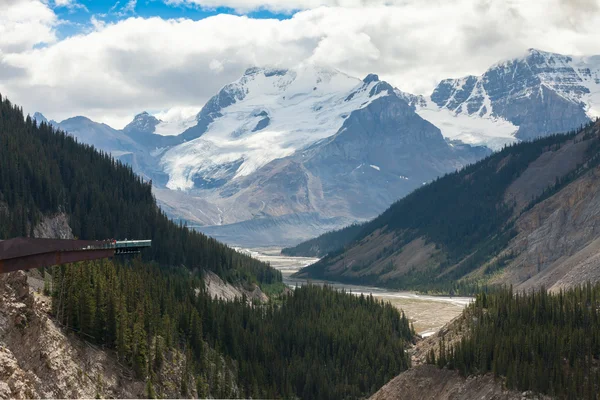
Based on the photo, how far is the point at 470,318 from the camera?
153 m

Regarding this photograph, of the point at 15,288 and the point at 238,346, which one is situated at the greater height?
the point at 15,288

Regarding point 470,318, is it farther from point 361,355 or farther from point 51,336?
point 51,336

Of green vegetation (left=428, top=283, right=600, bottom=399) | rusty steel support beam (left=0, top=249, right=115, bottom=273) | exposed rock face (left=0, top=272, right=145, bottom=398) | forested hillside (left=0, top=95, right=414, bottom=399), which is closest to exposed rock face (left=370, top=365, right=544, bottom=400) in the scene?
green vegetation (left=428, top=283, right=600, bottom=399)

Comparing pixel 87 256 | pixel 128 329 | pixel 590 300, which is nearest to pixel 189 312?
pixel 128 329

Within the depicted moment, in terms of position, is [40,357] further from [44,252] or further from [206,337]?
[206,337]

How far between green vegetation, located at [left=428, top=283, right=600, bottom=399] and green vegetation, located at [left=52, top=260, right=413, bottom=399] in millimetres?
24883

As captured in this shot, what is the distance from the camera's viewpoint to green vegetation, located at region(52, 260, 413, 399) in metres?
116

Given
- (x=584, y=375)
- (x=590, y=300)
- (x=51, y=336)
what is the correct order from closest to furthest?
(x=51, y=336), (x=584, y=375), (x=590, y=300)

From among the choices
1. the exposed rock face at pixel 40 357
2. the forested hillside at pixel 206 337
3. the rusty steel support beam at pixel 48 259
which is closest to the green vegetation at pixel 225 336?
the forested hillside at pixel 206 337

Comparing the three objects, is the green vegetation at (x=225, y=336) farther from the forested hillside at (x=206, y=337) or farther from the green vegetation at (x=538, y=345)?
the green vegetation at (x=538, y=345)

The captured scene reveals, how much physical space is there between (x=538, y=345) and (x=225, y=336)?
59.3 m

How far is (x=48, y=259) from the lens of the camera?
98.4 metres

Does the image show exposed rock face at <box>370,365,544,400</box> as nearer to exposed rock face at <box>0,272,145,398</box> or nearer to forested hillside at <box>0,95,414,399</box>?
forested hillside at <box>0,95,414,399</box>

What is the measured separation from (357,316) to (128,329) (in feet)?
293
